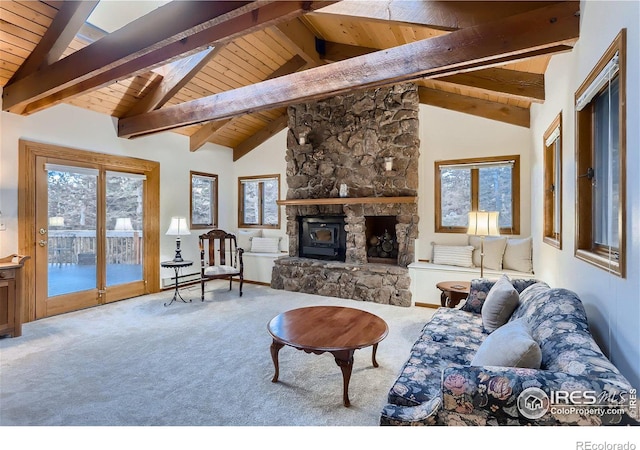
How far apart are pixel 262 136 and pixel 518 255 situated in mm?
4924

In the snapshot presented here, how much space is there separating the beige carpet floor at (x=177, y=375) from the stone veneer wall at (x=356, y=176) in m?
1.01

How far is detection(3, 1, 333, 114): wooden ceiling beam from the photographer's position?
2.13m

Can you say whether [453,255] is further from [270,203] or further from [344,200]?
[270,203]

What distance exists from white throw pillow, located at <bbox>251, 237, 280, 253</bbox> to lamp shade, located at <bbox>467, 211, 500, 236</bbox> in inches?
145

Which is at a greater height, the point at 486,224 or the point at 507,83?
the point at 507,83

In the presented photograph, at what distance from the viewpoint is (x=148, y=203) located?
16.7ft

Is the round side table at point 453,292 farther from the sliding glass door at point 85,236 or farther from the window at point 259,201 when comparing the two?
the sliding glass door at point 85,236

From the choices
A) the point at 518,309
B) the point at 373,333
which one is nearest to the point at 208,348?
the point at 373,333

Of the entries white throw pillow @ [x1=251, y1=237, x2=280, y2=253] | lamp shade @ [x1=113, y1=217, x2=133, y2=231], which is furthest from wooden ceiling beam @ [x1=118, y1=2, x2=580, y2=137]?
white throw pillow @ [x1=251, y1=237, x2=280, y2=253]

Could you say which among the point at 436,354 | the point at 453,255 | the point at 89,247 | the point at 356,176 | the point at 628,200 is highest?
the point at 356,176

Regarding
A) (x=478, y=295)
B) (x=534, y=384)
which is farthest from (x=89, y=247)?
(x=534, y=384)

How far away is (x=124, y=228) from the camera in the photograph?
4797 millimetres

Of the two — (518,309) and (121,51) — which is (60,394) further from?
(518,309)

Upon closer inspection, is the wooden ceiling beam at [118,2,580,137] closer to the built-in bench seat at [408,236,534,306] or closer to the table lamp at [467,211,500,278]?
the table lamp at [467,211,500,278]
